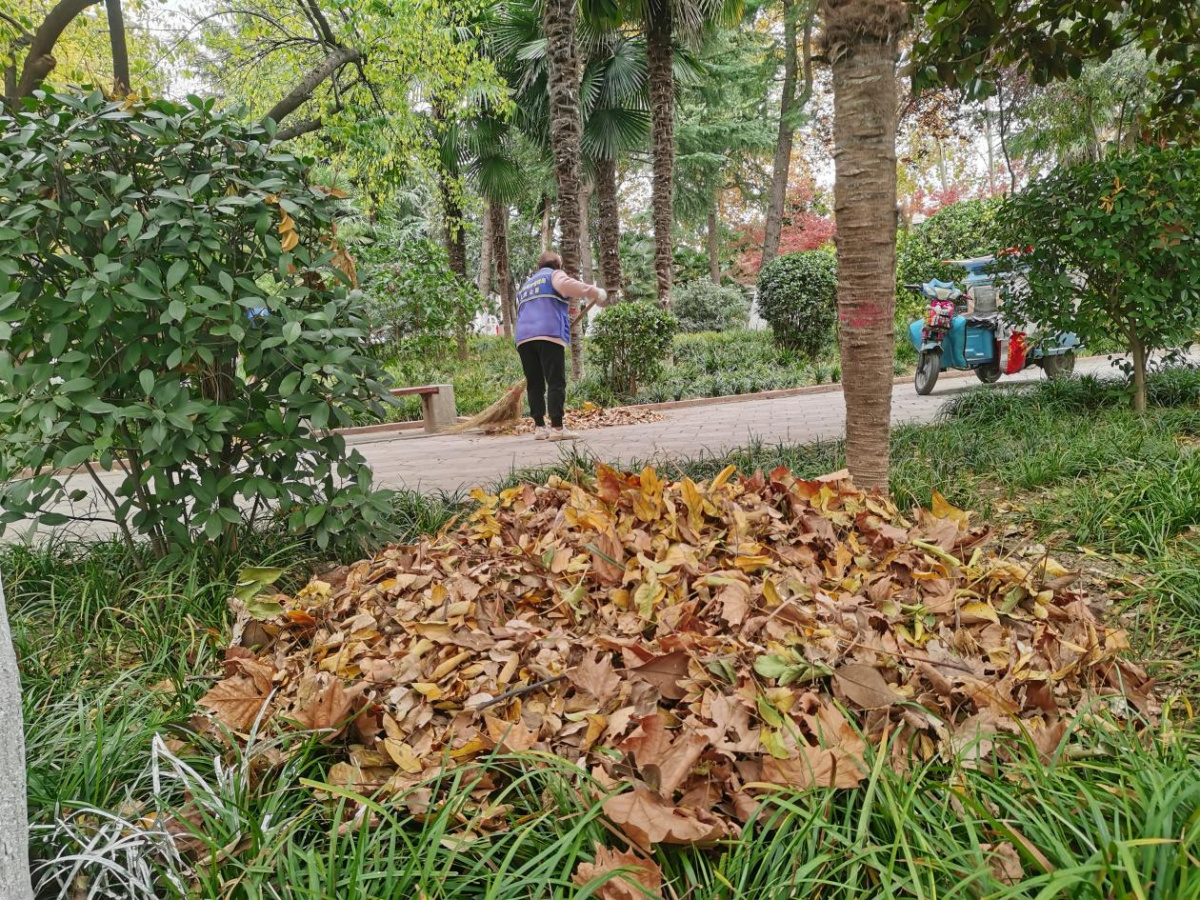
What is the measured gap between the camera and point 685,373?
1217 cm

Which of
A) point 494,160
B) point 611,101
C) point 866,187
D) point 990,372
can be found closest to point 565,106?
point 611,101

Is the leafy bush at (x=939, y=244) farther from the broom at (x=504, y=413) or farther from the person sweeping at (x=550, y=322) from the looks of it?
the person sweeping at (x=550, y=322)

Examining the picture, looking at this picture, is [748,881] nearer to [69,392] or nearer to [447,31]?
[69,392]

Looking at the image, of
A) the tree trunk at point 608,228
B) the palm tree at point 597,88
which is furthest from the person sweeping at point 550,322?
the palm tree at point 597,88

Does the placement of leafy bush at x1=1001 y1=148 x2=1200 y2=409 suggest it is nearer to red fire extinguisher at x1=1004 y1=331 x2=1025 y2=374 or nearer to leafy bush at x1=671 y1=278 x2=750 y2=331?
red fire extinguisher at x1=1004 y1=331 x2=1025 y2=374

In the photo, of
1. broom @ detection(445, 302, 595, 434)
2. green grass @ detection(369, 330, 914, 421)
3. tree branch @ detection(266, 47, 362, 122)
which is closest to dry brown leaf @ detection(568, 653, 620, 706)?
tree branch @ detection(266, 47, 362, 122)

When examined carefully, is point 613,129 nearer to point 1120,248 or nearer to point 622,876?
point 1120,248

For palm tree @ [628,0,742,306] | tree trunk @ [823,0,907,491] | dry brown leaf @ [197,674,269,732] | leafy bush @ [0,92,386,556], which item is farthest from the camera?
palm tree @ [628,0,742,306]

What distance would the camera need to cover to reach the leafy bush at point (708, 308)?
18812 millimetres

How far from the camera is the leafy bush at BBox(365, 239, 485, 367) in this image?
1216cm

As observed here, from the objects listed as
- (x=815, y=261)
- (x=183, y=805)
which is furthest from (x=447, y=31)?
(x=183, y=805)

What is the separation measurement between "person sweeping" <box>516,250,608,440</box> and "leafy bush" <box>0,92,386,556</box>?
4.35 meters

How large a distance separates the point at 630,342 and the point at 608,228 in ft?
15.9

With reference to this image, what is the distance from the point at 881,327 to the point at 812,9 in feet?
4.77
